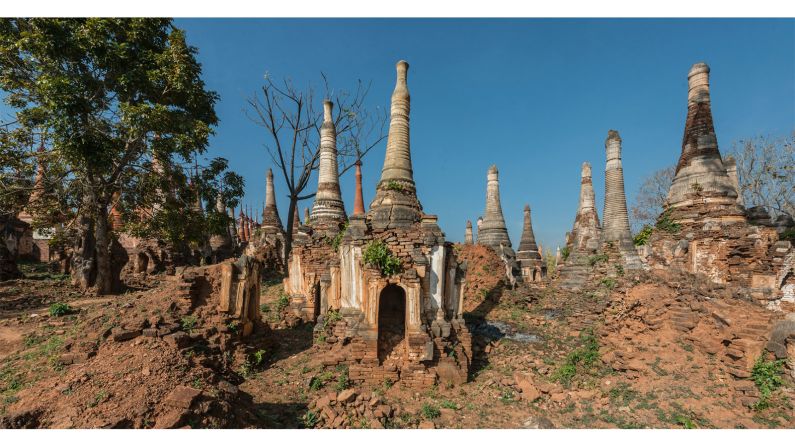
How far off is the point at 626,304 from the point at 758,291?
201 inches

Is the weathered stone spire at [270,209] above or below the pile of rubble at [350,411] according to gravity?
above

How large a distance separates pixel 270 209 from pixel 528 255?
1746 centimetres

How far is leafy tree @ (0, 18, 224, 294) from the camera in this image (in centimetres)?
1116

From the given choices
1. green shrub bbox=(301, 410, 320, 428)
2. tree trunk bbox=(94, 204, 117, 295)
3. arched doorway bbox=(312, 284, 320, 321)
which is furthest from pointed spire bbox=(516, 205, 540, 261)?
tree trunk bbox=(94, 204, 117, 295)

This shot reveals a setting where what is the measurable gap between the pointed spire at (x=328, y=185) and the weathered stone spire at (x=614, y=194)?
11.7 metres

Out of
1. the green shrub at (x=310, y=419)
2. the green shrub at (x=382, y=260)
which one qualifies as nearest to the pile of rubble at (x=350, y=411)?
the green shrub at (x=310, y=419)

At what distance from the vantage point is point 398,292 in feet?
34.4

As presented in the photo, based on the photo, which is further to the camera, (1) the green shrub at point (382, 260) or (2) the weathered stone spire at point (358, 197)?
(2) the weathered stone spire at point (358, 197)

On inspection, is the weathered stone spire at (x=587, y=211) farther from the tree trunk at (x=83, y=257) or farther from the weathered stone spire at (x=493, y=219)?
the tree trunk at (x=83, y=257)

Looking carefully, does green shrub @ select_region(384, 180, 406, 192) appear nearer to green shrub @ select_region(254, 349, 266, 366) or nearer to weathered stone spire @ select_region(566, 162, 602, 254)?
green shrub @ select_region(254, 349, 266, 366)

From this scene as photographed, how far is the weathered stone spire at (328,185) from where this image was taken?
49.8 ft

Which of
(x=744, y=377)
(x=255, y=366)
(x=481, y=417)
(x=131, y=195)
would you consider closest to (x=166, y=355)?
(x=255, y=366)

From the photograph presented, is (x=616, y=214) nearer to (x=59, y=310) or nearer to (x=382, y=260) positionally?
(x=382, y=260)

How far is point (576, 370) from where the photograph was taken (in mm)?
8703
